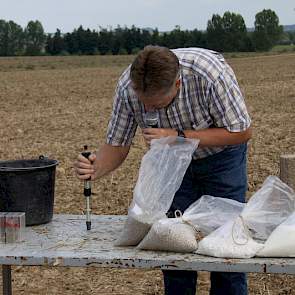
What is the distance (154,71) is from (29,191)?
766mm

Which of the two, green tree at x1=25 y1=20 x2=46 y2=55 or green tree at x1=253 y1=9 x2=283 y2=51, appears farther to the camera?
green tree at x1=253 y1=9 x2=283 y2=51

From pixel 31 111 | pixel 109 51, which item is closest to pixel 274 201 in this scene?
pixel 31 111

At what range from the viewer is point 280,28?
259 ft

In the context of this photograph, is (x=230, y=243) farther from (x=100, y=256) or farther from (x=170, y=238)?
(x=100, y=256)

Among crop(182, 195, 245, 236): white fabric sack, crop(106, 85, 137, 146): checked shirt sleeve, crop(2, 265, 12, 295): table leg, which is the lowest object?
crop(2, 265, 12, 295): table leg

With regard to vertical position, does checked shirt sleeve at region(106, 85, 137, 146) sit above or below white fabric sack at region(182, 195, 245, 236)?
above

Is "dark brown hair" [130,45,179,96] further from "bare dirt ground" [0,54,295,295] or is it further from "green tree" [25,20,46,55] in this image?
"green tree" [25,20,46,55]

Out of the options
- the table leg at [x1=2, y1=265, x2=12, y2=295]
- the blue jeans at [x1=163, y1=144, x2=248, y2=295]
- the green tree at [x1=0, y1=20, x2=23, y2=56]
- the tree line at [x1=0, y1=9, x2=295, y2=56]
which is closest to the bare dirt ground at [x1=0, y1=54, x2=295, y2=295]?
the blue jeans at [x1=163, y1=144, x2=248, y2=295]

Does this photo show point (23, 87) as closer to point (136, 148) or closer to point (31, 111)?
point (31, 111)

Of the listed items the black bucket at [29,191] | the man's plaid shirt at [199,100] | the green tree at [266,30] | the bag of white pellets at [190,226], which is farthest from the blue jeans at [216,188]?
the green tree at [266,30]

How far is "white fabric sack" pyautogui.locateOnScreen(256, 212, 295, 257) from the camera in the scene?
8.25 feet

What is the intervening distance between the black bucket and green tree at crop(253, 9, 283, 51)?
6669 centimetres

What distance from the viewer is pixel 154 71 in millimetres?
2635

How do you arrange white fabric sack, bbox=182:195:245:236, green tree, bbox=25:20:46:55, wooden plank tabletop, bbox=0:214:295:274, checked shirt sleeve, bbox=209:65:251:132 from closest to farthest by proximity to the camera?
wooden plank tabletop, bbox=0:214:295:274 → white fabric sack, bbox=182:195:245:236 → checked shirt sleeve, bbox=209:65:251:132 → green tree, bbox=25:20:46:55
